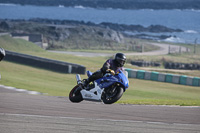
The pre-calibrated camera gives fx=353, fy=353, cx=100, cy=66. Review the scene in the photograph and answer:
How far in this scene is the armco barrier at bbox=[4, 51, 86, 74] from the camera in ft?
116

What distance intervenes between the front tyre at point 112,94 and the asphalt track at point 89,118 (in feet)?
1.37

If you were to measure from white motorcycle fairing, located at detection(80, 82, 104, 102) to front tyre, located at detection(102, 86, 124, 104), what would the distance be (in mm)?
181

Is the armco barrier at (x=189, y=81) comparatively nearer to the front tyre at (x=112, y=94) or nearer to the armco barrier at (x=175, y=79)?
the armco barrier at (x=175, y=79)

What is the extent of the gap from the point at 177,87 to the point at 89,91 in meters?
21.6

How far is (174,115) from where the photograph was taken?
12055 millimetres

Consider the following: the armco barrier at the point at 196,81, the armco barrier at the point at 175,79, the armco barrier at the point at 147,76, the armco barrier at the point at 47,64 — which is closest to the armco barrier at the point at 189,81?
the armco barrier at the point at 196,81

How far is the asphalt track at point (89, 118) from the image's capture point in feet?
31.0

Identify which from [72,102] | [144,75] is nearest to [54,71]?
[144,75]

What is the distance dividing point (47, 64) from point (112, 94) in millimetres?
25408

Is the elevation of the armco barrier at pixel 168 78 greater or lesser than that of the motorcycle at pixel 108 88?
lesser

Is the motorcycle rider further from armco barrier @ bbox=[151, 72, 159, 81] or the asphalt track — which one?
armco barrier @ bbox=[151, 72, 159, 81]

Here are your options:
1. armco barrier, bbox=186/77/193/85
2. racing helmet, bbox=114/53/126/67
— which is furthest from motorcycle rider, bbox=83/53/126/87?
armco barrier, bbox=186/77/193/85

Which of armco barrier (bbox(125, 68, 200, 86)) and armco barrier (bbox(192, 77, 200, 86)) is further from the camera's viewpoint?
armco barrier (bbox(125, 68, 200, 86))

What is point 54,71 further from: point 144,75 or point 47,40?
point 47,40
